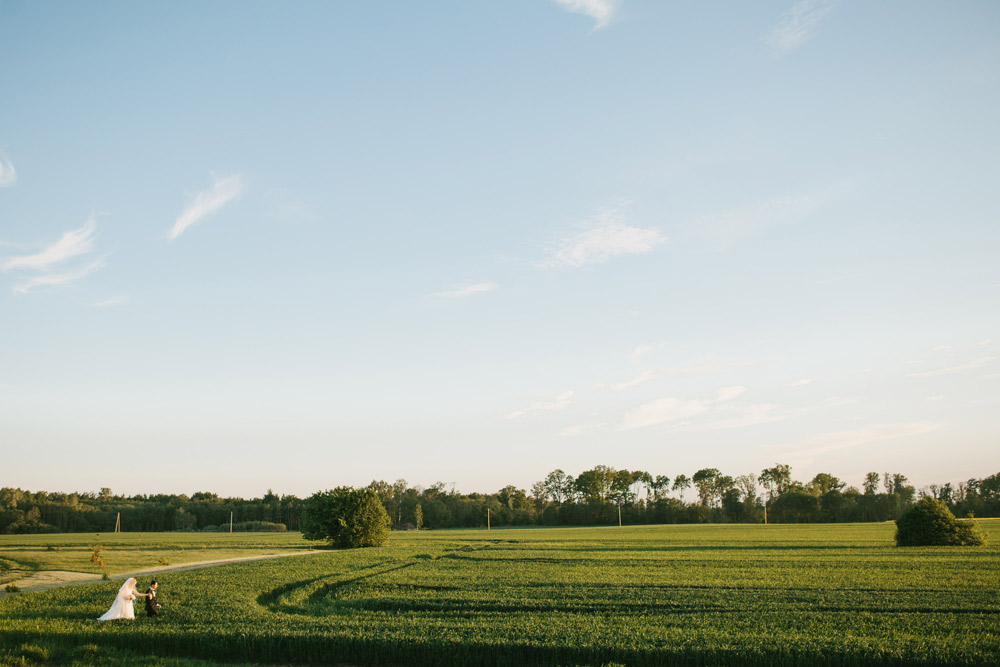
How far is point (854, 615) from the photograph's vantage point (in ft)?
60.1

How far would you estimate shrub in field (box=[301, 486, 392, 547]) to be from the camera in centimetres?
5922

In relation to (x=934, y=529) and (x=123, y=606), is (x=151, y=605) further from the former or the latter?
(x=934, y=529)

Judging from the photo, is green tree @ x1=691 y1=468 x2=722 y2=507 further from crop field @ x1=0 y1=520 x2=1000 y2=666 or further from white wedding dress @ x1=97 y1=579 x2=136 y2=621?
white wedding dress @ x1=97 y1=579 x2=136 y2=621

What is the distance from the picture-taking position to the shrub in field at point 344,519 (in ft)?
194

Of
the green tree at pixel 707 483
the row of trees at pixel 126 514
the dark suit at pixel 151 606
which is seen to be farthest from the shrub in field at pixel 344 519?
the green tree at pixel 707 483

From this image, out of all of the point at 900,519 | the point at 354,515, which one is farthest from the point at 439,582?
the point at 900,519

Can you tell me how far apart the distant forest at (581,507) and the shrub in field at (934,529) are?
288 ft

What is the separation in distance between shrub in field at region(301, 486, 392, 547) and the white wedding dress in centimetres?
4099

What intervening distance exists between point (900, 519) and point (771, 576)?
28.0 metres

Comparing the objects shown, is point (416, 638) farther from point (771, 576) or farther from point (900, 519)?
point (900, 519)

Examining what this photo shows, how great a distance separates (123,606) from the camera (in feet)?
62.0

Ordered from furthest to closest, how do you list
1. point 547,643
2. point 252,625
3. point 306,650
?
point 252,625, point 306,650, point 547,643

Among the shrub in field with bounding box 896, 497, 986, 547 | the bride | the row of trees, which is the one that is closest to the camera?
the bride

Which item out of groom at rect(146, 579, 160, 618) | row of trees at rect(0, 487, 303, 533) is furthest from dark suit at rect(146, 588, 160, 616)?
row of trees at rect(0, 487, 303, 533)
